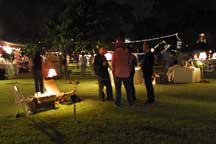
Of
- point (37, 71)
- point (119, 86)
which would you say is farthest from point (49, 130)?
point (37, 71)

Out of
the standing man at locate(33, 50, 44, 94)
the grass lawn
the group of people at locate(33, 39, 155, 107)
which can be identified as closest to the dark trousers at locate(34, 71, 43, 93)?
the standing man at locate(33, 50, 44, 94)

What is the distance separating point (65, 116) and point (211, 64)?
22.7 m

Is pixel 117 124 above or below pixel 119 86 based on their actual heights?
below

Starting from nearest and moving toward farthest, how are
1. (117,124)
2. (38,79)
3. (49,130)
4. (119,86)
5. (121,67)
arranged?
1. (49,130)
2. (117,124)
3. (121,67)
4. (119,86)
5. (38,79)

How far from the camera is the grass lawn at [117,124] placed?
312 inches

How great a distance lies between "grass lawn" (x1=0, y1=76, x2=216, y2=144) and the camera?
7914mm

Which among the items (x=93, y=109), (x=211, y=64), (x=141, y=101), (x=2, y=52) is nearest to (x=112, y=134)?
(x=93, y=109)

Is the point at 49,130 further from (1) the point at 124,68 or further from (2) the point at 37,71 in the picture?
(2) the point at 37,71

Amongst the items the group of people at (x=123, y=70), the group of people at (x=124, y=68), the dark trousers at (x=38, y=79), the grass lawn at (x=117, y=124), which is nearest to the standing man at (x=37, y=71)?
the dark trousers at (x=38, y=79)

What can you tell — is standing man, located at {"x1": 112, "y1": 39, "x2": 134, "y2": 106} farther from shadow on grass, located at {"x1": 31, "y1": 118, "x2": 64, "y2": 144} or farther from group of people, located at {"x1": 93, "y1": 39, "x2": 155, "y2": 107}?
shadow on grass, located at {"x1": 31, "y1": 118, "x2": 64, "y2": 144}

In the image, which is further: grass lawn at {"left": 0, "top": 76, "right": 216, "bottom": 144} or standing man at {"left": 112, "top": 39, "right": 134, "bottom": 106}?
standing man at {"left": 112, "top": 39, "right": 134, "bottom": 106}

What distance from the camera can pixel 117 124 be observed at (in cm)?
932

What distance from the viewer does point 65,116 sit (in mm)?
10617

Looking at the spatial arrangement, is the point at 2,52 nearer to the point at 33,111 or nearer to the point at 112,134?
the point at 33,111
